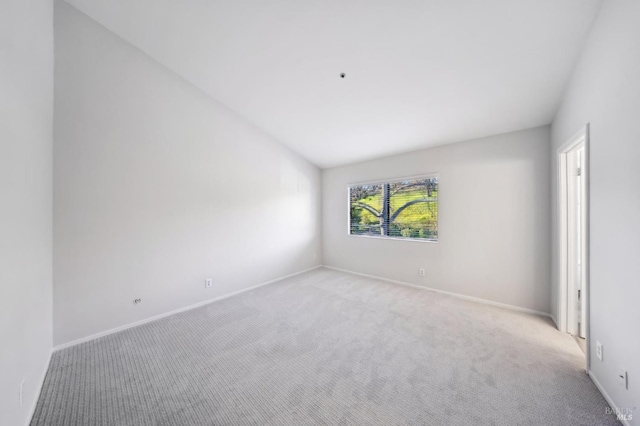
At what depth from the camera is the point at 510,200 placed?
9.69ft

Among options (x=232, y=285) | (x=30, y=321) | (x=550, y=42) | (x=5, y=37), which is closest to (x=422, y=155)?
(x=550, y=42)

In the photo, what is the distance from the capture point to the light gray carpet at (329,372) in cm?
145

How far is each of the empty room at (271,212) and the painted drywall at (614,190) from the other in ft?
0.06

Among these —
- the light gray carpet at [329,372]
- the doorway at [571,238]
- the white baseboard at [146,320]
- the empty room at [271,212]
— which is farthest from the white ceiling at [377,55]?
the white baseboard at [146,320]

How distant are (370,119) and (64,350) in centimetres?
426

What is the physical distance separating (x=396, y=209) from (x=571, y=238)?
2206 millimetres

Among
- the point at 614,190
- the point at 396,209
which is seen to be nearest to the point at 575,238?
the point at 614,190

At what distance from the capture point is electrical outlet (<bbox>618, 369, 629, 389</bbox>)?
4.34ft

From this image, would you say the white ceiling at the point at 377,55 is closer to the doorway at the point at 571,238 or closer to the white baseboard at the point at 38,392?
the doorway at the point at 571,238

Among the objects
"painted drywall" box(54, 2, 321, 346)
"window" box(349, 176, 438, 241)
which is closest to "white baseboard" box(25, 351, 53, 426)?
"painted drywall" box(54, 2, 321, 346)

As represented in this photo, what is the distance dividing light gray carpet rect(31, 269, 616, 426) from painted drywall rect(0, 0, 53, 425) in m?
0.38

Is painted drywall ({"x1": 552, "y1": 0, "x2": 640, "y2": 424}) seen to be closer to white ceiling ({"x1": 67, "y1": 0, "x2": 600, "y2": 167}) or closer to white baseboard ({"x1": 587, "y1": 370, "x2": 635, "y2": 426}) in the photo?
white baseboard ({"x1": 587, "y1": 370, "x2": 635, "y2": 426})

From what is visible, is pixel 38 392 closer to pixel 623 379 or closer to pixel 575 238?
pixel 623 379

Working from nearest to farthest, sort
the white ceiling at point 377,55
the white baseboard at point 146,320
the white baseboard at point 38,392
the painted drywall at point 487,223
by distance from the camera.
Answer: the white baseboard at point 38,392, the white ceiling at point 377,55, the white baseboard at point 146,320, the painted drywall at point 487,223
